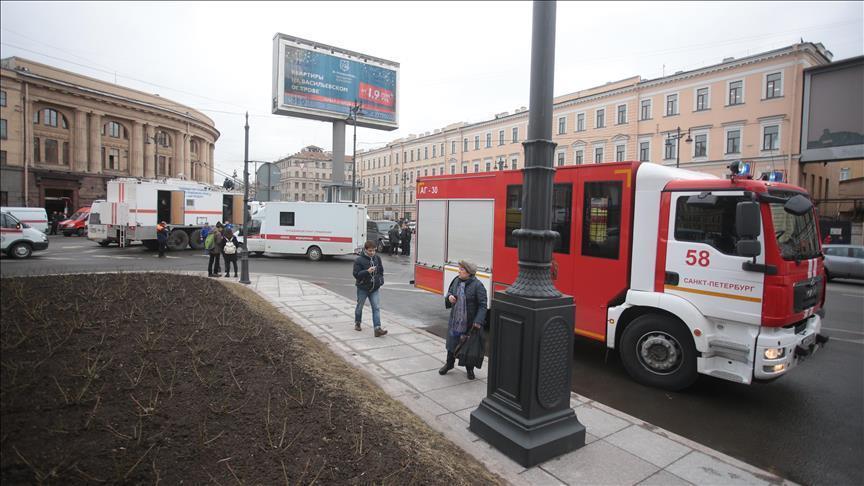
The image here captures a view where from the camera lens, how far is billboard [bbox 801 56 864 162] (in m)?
26.3

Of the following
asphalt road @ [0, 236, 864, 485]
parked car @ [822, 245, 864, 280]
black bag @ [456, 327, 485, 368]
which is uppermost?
parked car @ [822, 245, 864, 280]

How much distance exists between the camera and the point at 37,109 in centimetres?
192

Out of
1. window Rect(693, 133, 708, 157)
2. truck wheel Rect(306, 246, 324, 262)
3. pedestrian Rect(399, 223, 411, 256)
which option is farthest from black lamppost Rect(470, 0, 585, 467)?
window Rect(693, 133, 708, 157)

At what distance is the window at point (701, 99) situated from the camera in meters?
39.9

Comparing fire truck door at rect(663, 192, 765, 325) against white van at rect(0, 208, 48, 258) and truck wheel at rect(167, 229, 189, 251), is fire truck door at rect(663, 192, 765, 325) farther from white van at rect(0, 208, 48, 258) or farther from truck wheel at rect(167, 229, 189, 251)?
truck wheel at rect(167, 229, 189, 251)

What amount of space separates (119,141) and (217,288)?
1714 inches

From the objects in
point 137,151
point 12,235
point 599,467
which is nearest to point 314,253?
point 599,467

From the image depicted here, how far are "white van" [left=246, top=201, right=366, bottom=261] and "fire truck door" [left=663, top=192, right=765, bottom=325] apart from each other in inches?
660

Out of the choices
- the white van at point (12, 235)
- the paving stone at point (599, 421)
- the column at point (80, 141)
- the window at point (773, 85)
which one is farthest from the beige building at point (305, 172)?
the white van at point (12, 235)

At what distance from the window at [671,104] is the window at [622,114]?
3.96 m

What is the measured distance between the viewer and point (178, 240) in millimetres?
23703

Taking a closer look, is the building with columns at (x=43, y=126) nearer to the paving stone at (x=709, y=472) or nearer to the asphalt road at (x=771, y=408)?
the asphalt road at (x=771, y=408)

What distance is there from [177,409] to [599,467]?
3.42m

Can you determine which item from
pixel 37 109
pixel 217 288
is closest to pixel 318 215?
pixel 217 288
